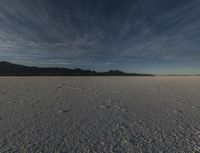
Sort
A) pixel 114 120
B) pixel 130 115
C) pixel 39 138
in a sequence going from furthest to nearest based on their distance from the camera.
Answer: pixel 130 115
pixel 114 120
pixel 39 138

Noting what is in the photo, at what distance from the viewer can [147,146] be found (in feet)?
7.52

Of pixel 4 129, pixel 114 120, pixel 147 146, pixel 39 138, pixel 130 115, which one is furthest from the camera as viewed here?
pixel 130 115

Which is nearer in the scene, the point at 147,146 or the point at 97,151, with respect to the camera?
the point at 97,151

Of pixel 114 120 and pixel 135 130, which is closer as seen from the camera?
pixel 135 130

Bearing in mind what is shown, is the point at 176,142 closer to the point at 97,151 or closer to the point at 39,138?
the point at 97,151

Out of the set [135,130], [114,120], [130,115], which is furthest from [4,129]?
[130,115]

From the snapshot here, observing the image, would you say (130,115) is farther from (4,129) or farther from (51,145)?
(4,129)

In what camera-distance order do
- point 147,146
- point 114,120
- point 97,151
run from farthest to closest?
point 114,120, point 147,146, point 97,151

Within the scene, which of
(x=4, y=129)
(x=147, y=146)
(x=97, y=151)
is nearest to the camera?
(x=97, y=151)

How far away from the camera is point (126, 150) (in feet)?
7.16

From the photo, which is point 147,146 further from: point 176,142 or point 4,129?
point 4,129

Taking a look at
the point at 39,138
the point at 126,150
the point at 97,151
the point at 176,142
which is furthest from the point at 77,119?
the point at 176,142

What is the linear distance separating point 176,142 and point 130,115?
5.24 ft

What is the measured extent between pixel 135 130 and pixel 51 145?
69.9 inches
